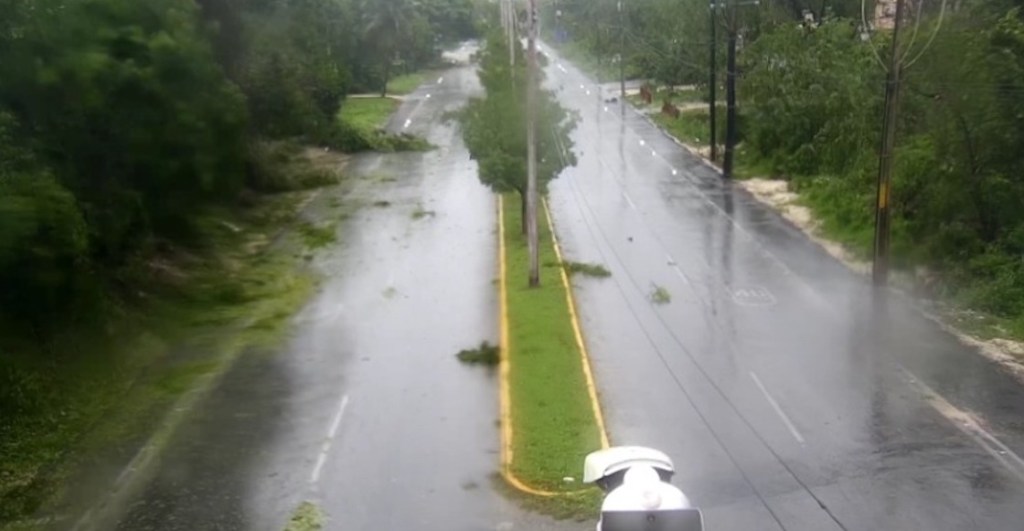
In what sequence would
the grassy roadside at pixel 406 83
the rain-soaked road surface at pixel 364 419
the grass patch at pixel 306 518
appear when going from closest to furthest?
the grass patch at pixel 306 518
the rain-soaked road surface at pixel 364 419
the grassy roadside at pixel 406 83

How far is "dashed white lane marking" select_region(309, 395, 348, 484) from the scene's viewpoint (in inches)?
642

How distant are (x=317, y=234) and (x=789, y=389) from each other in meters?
17.8

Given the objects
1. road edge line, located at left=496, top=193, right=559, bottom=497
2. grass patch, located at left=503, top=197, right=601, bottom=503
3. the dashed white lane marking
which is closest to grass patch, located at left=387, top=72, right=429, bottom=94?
road edge line, located at left=496, top=193, right=559, bottom=497

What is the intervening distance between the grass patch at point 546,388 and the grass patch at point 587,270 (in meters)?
0.32

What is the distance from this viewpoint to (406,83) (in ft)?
286

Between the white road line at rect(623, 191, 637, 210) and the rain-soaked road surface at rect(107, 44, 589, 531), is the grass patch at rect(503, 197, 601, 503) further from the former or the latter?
the white road line at rect(623, 191, 637, 210)

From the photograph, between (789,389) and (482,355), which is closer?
(789,389)

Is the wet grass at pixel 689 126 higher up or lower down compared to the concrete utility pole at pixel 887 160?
lower down

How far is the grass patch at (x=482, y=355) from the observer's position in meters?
21.5

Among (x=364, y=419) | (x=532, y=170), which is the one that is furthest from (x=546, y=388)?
(x=532, y=170)

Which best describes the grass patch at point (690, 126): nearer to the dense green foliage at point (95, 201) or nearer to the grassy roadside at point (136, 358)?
the dense green foliage at point (95, 201)

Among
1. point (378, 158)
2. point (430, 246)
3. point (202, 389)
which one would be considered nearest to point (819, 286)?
point (430, 246)

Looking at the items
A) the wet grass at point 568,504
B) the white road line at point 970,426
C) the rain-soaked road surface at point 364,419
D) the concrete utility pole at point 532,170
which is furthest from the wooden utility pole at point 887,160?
the wet grass at point 568,504

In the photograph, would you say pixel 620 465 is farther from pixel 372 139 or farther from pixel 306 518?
pixel 372 139
